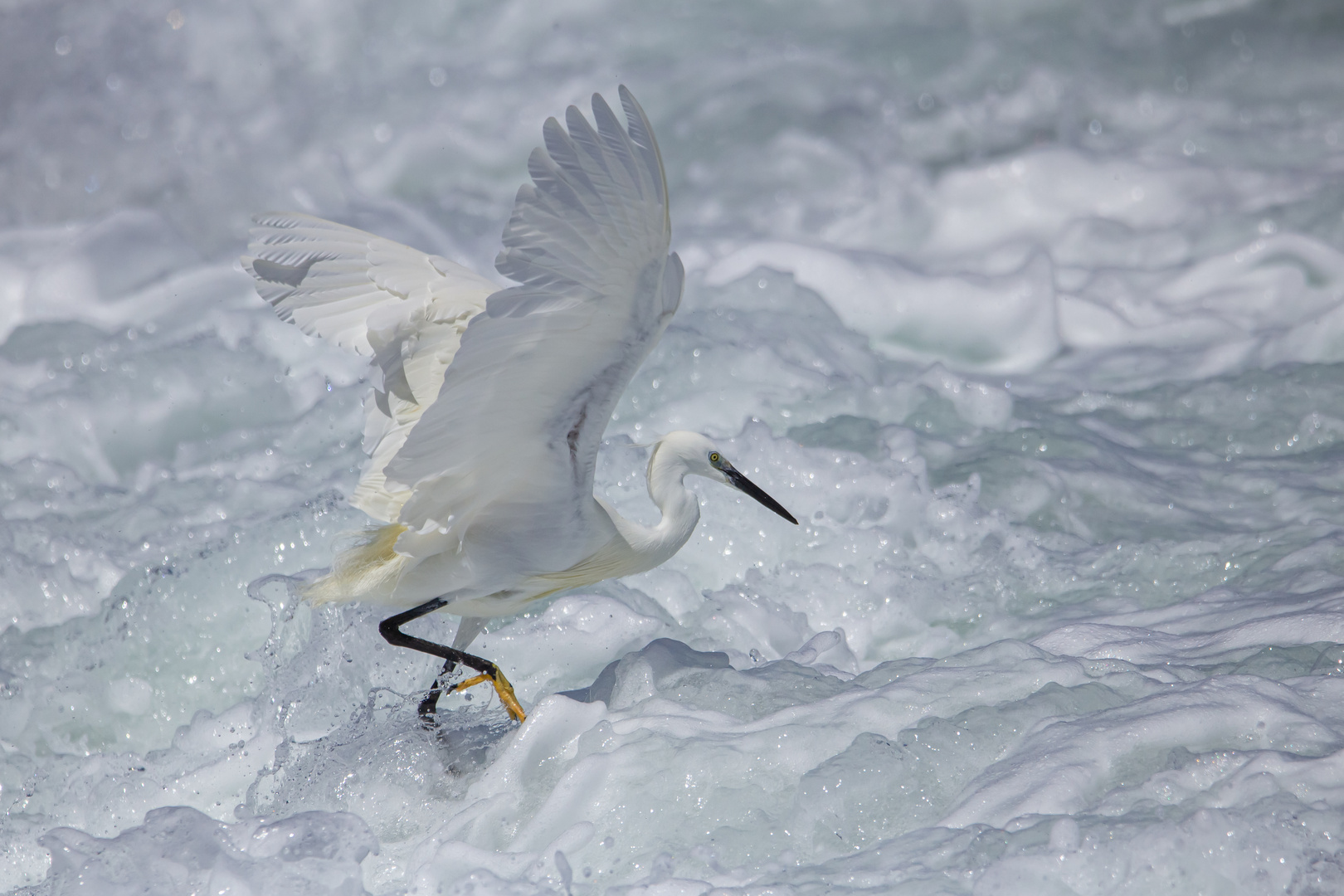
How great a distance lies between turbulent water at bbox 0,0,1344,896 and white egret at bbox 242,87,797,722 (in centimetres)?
35

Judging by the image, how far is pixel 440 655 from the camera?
3.81m

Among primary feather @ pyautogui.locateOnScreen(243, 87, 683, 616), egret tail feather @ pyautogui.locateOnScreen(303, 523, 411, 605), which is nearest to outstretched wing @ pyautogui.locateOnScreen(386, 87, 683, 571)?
primary feather @ pyautogui.locateOnScreen(243, 87, 683, 616)

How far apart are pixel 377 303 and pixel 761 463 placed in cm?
230

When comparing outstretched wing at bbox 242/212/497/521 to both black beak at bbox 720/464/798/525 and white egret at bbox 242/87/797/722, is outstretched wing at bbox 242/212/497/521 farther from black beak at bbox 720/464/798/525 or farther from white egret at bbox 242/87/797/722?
black beak at bbox 720/464/798/525

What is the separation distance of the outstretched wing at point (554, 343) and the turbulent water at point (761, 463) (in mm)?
657

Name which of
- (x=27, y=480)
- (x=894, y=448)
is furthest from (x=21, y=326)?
(x=894, y=448)

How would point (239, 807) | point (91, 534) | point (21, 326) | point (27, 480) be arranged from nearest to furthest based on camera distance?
point (239, 807)
point (91, 534)
point (27, 480)
point (21, 326)

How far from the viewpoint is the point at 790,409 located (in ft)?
20.2

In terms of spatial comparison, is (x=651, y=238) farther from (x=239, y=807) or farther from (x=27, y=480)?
(x=27, y=480)

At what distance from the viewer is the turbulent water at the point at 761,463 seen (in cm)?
317

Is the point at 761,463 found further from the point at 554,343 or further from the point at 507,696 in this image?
the point at 554,343

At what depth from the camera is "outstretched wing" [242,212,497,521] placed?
3494 millimetres

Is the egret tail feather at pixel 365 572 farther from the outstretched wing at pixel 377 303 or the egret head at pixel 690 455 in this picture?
the egret head at pixel 690 455

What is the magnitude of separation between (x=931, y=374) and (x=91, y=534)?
13.8ft
